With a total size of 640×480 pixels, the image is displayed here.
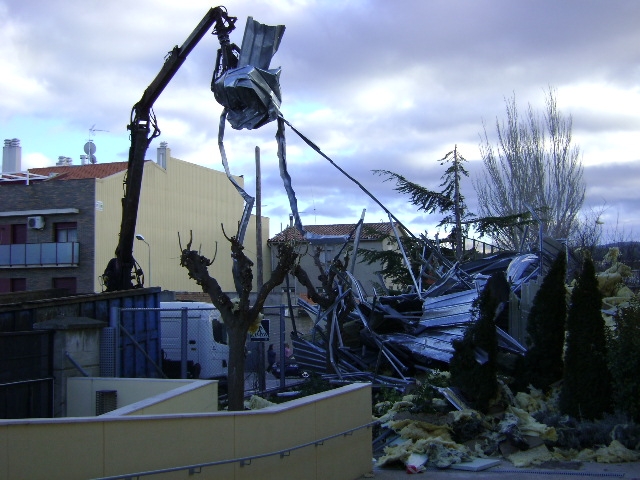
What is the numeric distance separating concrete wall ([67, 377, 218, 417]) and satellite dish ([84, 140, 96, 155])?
1522 inches

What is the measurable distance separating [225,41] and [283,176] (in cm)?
258

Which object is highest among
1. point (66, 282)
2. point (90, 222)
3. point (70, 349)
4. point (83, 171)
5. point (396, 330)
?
point (83, 171)

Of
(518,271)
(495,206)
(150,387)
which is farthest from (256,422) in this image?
(495,206)

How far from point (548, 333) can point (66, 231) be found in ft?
101

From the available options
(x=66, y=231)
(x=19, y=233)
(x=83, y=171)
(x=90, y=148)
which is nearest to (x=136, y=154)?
(x=66, y=231)

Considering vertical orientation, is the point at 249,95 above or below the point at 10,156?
below

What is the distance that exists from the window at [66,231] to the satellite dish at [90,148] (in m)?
9.71

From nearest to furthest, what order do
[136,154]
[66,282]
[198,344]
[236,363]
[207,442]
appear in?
[207,442] → [236,363] → [136,154] → [198,344] → [66,282]

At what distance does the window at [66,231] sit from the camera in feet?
129

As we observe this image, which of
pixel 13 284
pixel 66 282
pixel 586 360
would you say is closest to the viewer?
pixel 586 360

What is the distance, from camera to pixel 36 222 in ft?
130

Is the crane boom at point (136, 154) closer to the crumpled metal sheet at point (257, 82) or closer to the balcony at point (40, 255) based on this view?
the crumpled metal sheet at point (257, 82)

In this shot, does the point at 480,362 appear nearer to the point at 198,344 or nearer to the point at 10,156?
the point at 198,344

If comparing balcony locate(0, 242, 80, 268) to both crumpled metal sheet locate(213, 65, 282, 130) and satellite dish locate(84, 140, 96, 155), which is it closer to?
satellite dish locate(84, 140, 96, 155)
